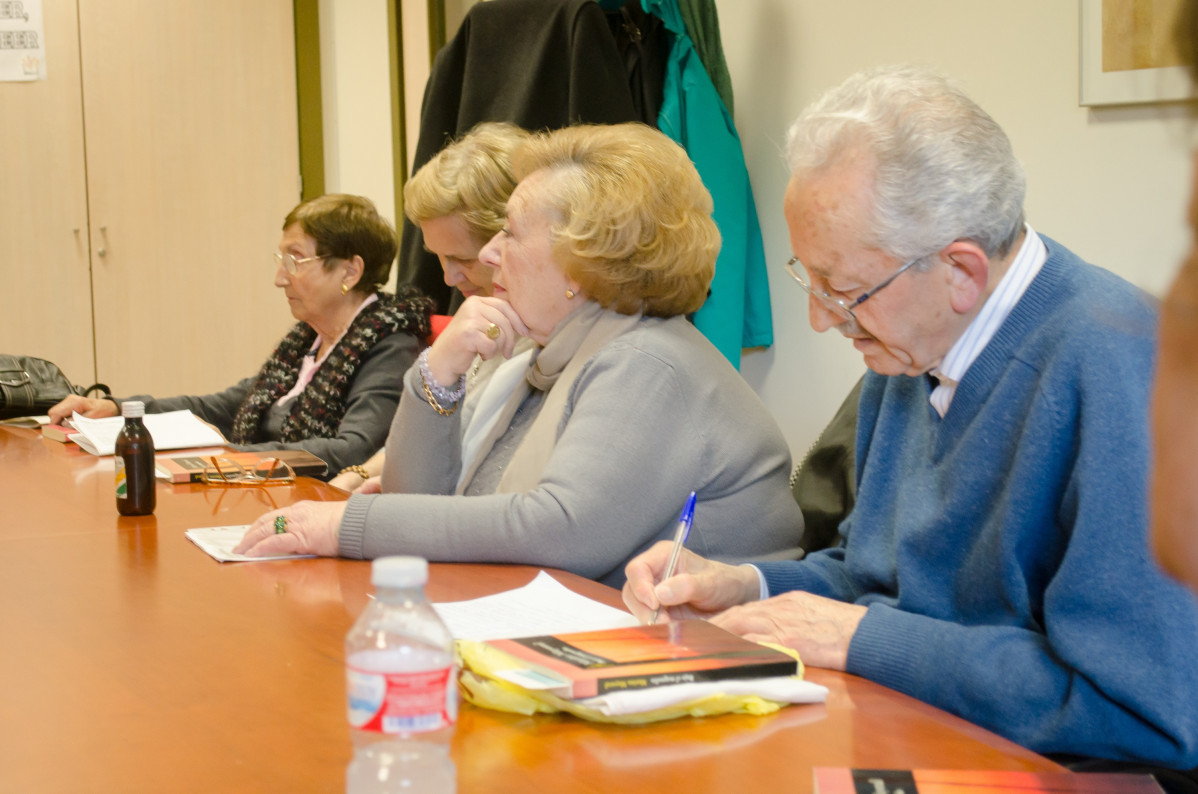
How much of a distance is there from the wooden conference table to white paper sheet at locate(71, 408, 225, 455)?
1.09m

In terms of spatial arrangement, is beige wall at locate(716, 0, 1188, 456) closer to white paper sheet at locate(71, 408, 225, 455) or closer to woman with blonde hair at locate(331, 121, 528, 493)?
woman with blonde hair at locate(331, 121, 528, 493)

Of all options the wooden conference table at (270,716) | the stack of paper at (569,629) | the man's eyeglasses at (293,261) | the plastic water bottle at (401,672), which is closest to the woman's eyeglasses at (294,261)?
the man's eyeglasses at (293,261)

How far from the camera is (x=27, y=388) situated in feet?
10.5

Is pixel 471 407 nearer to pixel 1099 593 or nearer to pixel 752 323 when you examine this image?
pixel 752 323

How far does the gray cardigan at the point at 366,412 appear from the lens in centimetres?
265

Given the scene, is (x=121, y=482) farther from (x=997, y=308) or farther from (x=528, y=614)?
(x=997, y=308)

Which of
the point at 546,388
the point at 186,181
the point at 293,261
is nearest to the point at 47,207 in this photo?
the point at 186,181

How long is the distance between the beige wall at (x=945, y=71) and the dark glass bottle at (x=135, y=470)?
1.51 metres

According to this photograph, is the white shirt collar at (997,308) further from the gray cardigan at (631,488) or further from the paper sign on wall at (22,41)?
the paper sign on wall at (22,41)

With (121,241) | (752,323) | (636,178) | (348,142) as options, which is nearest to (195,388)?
(121,241)

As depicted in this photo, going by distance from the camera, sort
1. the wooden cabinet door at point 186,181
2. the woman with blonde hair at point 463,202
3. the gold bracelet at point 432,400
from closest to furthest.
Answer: the gold bracelet at point 432,400
the woman with blonde hair at point 463,202
the wooden cabinet door at point 186,181

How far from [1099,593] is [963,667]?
150mm

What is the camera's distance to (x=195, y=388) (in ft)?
15.3

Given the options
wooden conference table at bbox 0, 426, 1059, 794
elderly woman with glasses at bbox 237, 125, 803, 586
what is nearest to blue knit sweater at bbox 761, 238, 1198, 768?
wooden conference table at bbox 0, 426, 1059, 794
